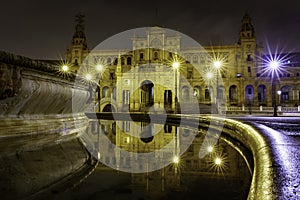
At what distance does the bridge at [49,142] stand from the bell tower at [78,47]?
62.8 m

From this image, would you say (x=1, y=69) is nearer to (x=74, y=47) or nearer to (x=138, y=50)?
(x=138, y=50)

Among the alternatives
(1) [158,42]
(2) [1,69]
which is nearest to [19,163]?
(2) [1,69]

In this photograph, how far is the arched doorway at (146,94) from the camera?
49.3 meters

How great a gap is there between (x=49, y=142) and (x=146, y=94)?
162 feet

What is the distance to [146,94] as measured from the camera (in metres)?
53.6

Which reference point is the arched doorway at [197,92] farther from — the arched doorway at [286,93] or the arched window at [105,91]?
the arched window at [105,91]

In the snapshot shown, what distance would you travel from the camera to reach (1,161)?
2885mm

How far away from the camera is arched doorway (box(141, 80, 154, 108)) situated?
49.3 m

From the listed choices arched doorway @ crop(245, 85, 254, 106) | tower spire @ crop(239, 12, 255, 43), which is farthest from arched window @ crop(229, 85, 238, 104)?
tower spire @ crop(239, 12, 255, 43)

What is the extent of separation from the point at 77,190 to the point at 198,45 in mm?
62892

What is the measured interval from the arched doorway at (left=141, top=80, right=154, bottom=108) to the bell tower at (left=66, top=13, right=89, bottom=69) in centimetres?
2207

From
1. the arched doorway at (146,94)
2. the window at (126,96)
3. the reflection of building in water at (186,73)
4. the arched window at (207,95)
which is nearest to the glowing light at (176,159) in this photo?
the arched doorway at (146,94)

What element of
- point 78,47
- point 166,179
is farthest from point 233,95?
point 166,179

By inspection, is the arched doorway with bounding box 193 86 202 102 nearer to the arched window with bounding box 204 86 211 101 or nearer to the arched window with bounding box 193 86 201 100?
the arched window with bounding box 193 86 201 100
